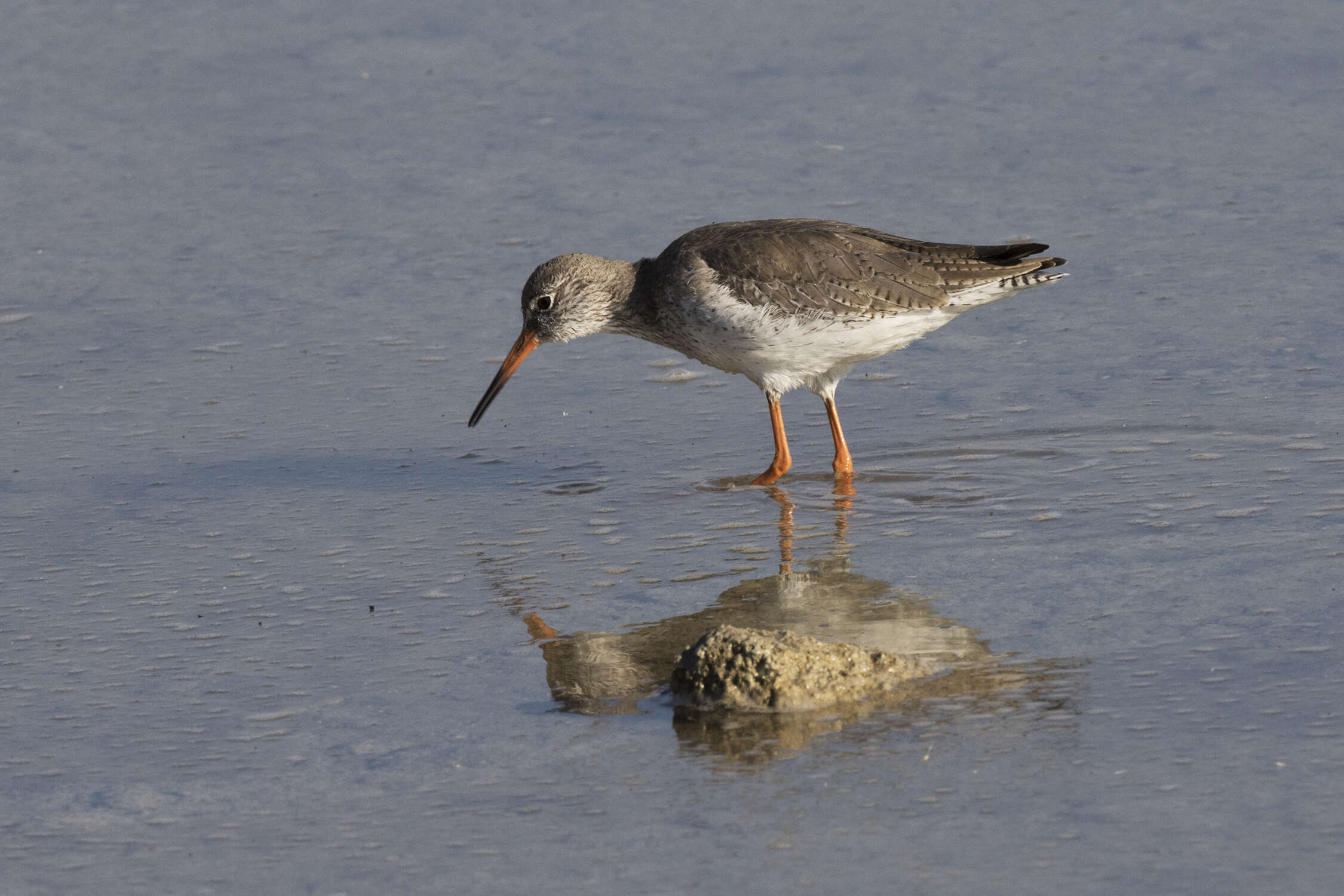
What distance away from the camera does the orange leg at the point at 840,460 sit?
727cm

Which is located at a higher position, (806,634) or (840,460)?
(840,460)

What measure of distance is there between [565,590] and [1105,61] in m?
7.36

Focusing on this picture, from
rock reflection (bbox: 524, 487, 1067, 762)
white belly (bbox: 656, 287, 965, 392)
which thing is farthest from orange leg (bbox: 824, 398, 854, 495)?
rock reflection (bbox: 524, 487, 1067, 762)

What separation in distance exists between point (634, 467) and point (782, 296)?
100cm

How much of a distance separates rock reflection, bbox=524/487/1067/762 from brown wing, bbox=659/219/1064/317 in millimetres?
1566

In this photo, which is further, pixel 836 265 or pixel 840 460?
pixel 836 265

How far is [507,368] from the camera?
7.98 m

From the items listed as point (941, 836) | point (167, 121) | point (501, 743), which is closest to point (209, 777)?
point (501, 743)

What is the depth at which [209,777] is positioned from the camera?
15.5ft

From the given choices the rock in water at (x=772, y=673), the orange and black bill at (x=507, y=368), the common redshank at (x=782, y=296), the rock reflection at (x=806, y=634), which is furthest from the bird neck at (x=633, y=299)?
the rock in water at (x=772, y=673)

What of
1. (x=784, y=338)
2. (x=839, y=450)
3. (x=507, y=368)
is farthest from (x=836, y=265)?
(x=507, y=368)

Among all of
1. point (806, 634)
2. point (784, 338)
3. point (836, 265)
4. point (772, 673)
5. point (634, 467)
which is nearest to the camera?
point (772, 673)

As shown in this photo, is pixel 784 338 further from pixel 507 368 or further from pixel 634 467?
pixel 507 368

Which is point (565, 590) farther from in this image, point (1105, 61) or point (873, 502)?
point (1105, 61)
